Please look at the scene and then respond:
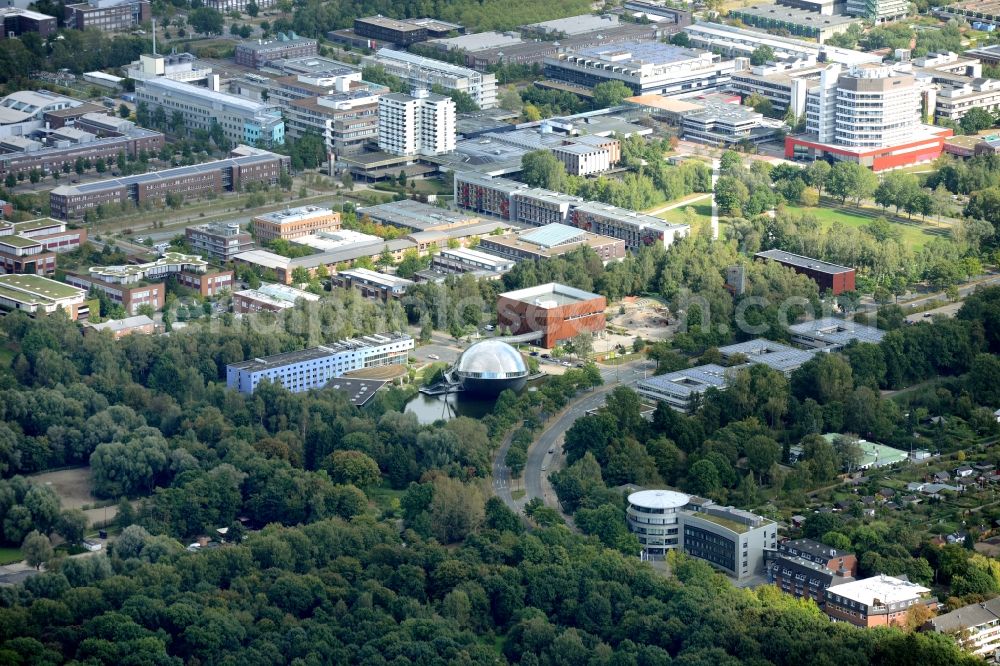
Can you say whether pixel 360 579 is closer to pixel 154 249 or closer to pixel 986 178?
pixel 154 249

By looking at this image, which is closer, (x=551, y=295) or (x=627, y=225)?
(x=551, y=295)

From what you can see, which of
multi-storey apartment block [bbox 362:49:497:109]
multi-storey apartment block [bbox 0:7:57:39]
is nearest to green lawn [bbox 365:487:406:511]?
multi-storey apartment block [bbox 362:49:497:109]

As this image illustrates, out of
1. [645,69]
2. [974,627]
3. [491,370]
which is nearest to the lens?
[974,627]

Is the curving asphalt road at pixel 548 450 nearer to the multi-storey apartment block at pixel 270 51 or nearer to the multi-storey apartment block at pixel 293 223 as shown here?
the multi-storey apartment block at pixel 293 223

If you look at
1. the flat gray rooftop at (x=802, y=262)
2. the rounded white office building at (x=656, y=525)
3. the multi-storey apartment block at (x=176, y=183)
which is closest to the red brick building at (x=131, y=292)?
the multi-storey apartment block at (x=176, y=183)

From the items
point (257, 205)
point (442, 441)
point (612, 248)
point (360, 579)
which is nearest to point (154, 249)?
point (257, 205)

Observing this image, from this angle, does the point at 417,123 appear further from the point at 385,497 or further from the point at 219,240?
the point at 385,497

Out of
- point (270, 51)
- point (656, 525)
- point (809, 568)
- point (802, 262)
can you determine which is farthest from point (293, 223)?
point (809, 568)
